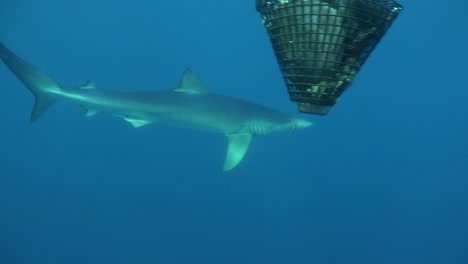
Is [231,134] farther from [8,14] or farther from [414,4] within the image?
[8,14]

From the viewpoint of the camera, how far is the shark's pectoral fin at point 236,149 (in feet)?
26.8

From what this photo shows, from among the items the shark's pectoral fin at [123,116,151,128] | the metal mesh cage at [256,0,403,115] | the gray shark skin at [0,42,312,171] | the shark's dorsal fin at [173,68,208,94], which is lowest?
the metal mesh cage at [256,0,403,115]

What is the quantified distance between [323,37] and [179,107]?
6.13 m

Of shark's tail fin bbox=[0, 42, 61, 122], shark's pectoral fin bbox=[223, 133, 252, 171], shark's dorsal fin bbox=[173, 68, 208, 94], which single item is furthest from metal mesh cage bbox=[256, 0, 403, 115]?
shark's tail fin bbox=[0, 42, 61, 122]

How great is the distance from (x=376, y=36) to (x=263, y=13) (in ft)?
1.78

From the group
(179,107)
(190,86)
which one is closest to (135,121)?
(179,107)

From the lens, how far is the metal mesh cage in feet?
6.24

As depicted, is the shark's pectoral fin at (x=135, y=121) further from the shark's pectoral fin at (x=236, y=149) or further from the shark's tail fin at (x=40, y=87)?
the shark's pectoral fin at (x=236, y=149)

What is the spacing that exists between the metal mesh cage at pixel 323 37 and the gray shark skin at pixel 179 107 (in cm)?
571

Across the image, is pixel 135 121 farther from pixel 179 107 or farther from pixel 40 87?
pixel 40 87

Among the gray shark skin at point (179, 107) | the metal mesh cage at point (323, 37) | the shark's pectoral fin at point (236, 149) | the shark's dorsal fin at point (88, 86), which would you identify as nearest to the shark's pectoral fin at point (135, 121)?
the gray shark skin at point (179, 107)

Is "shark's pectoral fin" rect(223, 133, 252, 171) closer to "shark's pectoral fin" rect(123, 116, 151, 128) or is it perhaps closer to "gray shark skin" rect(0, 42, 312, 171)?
"gray shark skin" rect(0, 42, 312, 171)

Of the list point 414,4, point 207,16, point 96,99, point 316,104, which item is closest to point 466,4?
point 414,4

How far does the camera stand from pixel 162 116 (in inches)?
313
